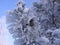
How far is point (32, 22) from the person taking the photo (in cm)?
683

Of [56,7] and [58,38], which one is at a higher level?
[56,7]

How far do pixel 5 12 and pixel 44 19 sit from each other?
1733 mm

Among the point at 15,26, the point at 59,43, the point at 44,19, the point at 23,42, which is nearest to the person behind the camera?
the point at 59,43

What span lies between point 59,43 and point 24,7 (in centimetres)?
217

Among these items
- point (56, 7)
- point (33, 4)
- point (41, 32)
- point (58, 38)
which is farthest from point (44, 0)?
point (58, 38)

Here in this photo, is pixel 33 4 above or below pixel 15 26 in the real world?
above

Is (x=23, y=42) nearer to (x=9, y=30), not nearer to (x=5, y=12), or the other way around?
(x=9, y=30)

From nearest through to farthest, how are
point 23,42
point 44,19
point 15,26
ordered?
point 23,42 < point 15,26 < point 44,19

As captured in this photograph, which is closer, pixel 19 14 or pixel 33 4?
pixel 19 14

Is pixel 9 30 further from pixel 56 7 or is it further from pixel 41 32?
pixel 56 7

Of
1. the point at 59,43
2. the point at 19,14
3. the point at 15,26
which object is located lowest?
A: the point at 59,43

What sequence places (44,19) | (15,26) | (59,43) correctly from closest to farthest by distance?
(59,43) → (15,26) → (44,19)

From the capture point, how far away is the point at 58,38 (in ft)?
23.0

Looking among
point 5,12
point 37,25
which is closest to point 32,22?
point 37,25
